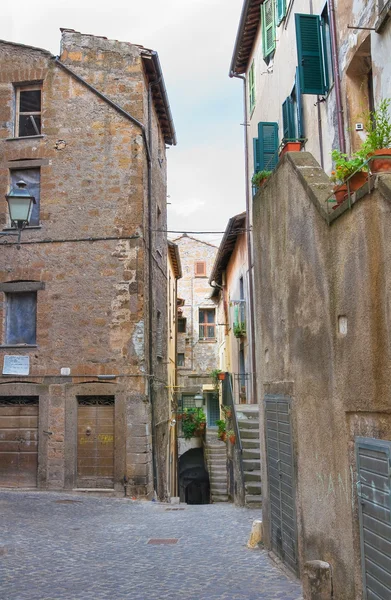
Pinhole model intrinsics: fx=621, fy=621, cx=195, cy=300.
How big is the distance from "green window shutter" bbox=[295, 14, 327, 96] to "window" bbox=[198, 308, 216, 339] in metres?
28.5

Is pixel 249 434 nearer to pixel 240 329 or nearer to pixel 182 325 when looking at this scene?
pixel 240 329

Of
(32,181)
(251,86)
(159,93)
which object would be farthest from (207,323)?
(32,181)

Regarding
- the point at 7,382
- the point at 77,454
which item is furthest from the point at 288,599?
the point at 7,382

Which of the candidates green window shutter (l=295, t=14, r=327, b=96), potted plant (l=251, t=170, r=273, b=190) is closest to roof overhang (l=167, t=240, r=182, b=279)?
green window shutter (l=295, t=14, r=327, b=96)

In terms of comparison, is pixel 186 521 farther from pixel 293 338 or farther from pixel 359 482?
pixel 359 482

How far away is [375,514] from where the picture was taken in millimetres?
4398

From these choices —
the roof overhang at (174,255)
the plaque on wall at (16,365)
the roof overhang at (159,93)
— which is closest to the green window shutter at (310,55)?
the roof overhang at (159,93)

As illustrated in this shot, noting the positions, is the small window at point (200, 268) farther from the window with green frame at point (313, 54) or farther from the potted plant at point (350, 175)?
the potted plant at point (350, 175)

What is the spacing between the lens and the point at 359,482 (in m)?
4.68

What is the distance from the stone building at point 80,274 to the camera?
47.3ft

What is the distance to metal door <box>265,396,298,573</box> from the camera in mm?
6512

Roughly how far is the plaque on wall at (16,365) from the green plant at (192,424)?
15358 mm

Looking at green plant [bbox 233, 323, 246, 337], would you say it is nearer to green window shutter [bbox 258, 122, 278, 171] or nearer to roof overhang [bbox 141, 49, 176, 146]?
roof overhang [bbox 141, 49, 176, 146]

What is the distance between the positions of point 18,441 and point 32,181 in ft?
21.1
